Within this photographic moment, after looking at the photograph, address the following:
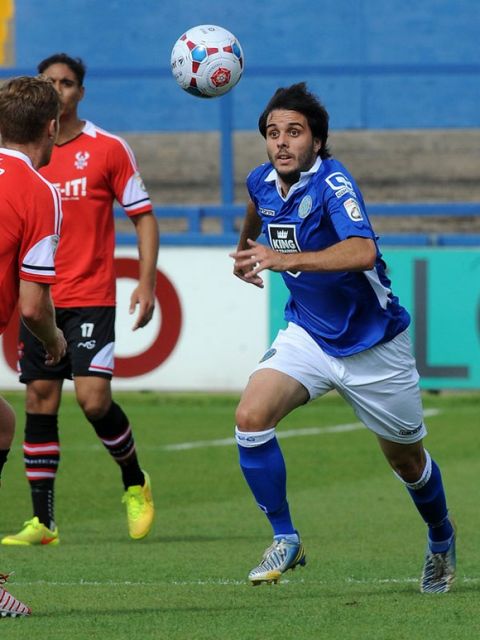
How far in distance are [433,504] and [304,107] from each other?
1.76 m

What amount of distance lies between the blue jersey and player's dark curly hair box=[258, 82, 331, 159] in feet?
0.43

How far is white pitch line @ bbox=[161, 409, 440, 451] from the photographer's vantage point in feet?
36.6

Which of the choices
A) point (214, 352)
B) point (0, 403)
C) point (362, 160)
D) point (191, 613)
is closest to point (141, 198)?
point (0, 403)

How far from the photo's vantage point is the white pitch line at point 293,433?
439 inches

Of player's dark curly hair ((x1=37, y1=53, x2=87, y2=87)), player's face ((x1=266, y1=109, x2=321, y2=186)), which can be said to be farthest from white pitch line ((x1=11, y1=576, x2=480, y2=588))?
player's dark curly hair ((x1=37, y1=53, x2=87, y2=87))

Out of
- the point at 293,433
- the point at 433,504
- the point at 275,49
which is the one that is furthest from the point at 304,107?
the point at 275,49

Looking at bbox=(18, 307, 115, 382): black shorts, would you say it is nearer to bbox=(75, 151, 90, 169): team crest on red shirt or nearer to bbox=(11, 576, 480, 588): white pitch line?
bbox=(75, 151, 90, 169): team crest on red shirt

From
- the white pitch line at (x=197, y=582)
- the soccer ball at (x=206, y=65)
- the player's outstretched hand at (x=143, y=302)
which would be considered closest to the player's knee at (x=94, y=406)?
the player's outstretched hand at (x=143, y=302)

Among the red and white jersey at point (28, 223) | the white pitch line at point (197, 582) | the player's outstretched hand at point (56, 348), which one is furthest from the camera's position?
the white pitch line at point (197, 582)

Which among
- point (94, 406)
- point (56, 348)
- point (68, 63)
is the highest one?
point (68, 63)

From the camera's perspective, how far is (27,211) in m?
4.92

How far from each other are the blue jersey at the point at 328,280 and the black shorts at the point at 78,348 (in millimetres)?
1884

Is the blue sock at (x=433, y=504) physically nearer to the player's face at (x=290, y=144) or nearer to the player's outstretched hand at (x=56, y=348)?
the player's face at (x=290, y=144)

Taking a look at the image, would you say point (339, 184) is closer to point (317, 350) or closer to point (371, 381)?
point (317, 350)
